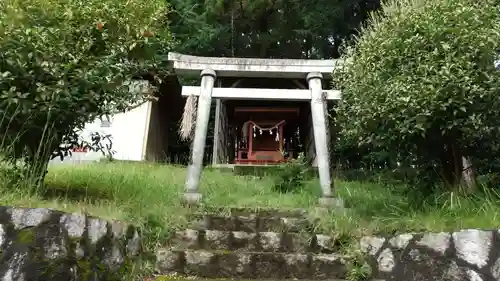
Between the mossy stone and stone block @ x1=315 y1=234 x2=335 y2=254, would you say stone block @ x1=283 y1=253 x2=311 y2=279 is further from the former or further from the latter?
the mossy stone

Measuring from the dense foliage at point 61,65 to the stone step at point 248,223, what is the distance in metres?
1.50

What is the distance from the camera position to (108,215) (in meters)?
3.96

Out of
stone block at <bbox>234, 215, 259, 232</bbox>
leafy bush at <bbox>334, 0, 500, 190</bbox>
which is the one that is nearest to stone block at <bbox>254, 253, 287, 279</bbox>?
stone block at <bbox>234, 215, 259, 232</bbox>

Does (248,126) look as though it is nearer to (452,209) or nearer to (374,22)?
(374,22)

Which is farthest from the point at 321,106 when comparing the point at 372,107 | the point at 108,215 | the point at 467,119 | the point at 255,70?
the point at 108,215

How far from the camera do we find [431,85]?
423 centimetres

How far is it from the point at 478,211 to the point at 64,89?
3607 mm

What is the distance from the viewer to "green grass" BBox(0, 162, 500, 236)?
3.95m

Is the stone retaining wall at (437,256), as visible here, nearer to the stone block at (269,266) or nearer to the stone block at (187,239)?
the stone block at (269,266)

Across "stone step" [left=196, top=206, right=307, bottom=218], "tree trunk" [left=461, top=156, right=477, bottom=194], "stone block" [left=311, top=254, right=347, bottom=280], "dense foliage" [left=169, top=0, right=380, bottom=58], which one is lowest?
"stone block" [left=311, top=254, right=347, bottom=280]

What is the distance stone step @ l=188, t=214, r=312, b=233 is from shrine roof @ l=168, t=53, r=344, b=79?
293cm

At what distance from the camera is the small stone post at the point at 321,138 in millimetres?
6481

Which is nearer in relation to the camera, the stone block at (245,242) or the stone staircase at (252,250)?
the stone staircase at (252,250)


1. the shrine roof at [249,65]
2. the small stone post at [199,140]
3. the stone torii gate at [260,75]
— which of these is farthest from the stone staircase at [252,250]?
the shrine roof at [249,65]
